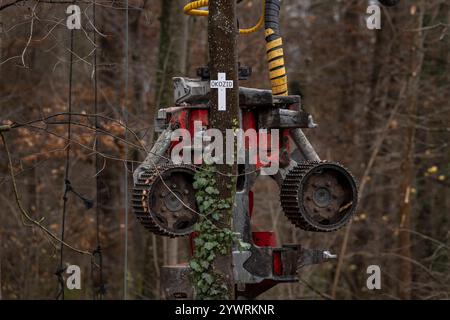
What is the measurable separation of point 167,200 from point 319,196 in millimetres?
1555

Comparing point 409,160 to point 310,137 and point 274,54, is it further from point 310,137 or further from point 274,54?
point 274,54

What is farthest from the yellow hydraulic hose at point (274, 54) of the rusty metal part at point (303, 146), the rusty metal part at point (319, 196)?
the rusty metal part at point (319, 196)

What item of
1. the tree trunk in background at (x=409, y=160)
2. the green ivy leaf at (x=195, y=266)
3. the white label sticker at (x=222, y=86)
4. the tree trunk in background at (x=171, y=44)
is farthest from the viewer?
the tree trunk in background at (x=409, y=160)

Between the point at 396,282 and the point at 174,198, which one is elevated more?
the point at 174,198

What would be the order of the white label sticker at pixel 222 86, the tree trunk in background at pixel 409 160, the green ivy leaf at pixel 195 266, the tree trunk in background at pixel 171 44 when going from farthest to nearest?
the tree trunk in background at pixel 409 160
the tree trunk in background at pixel 171 44
the green ivy leaf at pixel 195 266
the white label sticker at pixel 222 86

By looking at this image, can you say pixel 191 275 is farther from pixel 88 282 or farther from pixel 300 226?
pixel 88 282

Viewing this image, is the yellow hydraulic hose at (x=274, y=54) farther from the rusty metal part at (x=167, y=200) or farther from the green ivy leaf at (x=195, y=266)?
the green ivy leaf at (x=195, y=266)

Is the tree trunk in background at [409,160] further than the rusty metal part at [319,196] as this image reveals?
Yes

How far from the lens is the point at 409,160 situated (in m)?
23.8

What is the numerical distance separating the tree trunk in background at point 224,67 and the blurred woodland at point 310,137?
9.85 m

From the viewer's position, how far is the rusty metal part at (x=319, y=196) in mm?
12784

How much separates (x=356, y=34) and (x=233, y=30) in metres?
16.1

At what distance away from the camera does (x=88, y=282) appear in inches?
1083
